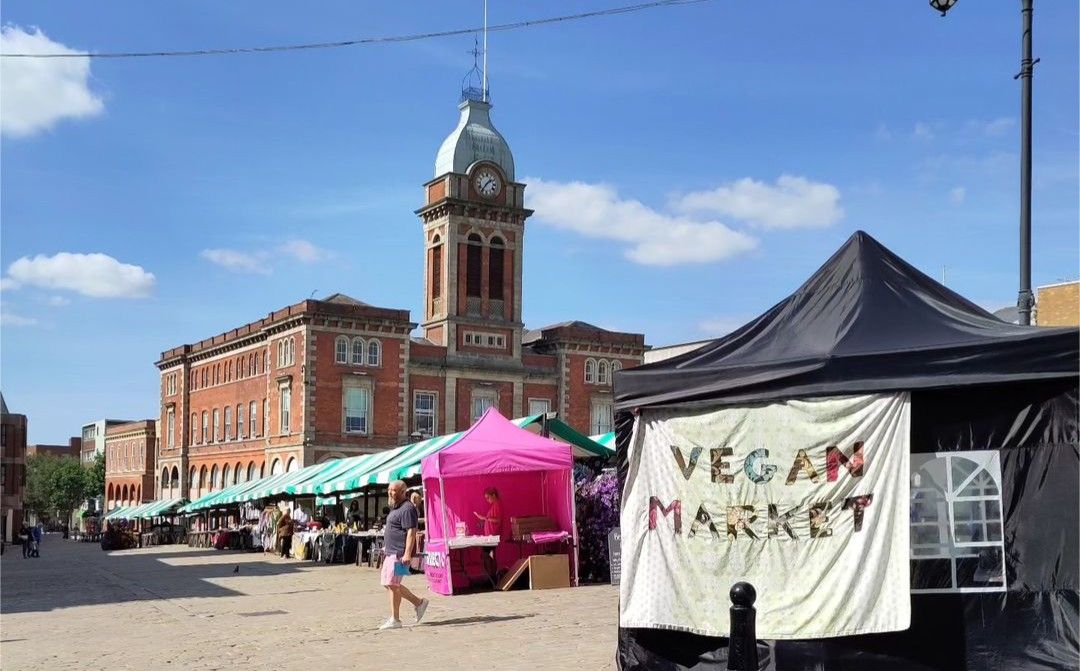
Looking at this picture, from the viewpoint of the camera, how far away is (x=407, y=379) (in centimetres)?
6275

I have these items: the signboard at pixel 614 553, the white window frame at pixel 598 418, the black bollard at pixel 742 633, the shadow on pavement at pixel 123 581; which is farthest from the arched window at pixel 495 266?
the black bollard at pixel 742 633

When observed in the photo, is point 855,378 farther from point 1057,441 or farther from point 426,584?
point 426,584

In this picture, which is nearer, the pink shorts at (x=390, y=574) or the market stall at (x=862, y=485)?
the market stall at (x=862, y=485)

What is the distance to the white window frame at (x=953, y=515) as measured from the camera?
796cm

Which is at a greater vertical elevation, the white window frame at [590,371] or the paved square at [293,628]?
the white window frame at [590,371]

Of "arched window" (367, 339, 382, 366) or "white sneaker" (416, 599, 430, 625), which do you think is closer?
"white sneaker" (416, 599, 430, 625)

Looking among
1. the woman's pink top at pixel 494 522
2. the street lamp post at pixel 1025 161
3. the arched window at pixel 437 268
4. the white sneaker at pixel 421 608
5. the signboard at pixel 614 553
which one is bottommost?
the white sneaker at pixel 421 608

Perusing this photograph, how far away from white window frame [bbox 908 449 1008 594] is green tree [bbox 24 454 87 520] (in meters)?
119

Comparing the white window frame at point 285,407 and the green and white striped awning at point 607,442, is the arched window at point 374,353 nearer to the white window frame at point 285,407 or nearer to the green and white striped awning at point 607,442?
the white window frame at point 285,407

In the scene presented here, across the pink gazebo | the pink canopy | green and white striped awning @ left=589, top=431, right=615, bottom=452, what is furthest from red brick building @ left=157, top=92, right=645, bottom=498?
the pink canopy

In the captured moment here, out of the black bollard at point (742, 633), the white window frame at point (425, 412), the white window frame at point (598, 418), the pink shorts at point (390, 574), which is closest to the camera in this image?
the black bollard at point (742, 633)

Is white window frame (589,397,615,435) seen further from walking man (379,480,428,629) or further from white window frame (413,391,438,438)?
walking man (379,480,428,629)

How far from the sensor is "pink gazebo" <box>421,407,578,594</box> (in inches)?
691

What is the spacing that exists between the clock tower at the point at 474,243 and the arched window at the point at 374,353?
4.36 m
